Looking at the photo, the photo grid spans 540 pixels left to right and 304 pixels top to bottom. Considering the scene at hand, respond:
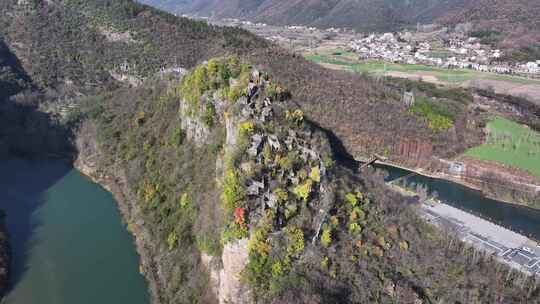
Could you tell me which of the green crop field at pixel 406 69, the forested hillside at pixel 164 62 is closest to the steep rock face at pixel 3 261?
the forested hillside at pixel 164 62

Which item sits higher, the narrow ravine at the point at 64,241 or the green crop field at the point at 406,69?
the green crop field at the point at 406,69

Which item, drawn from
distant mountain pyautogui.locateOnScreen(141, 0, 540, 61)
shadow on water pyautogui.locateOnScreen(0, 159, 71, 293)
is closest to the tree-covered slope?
shadow on water pyautogui.locateOnScreen(0, 159, 71, 293)

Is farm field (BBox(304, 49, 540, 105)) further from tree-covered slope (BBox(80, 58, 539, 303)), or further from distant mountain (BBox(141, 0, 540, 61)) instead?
tree-covered slope (BBox(80, 58, 539, 303))

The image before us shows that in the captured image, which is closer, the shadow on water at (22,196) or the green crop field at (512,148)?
the shadow on water at (22,196)

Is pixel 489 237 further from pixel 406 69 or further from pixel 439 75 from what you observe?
pixel 406 69

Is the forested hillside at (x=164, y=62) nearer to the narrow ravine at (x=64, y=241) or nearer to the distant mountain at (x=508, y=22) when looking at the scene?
the narrow ravine at (x=64, y=241)

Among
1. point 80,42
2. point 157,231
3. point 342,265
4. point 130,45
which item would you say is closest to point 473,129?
point 342,265

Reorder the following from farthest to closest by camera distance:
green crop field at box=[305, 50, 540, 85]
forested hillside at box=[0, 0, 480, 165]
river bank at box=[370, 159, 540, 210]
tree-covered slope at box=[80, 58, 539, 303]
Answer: green crop field at box=[305, 50, 540, 85]
forested hillside at box=[0, 0, 480, 165]
river bank at box=[370, 159, 540, 210]
tree-covered slope at box=[80, 58, 539, 303]

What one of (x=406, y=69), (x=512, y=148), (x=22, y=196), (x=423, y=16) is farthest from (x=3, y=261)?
(x=423, y=16)
